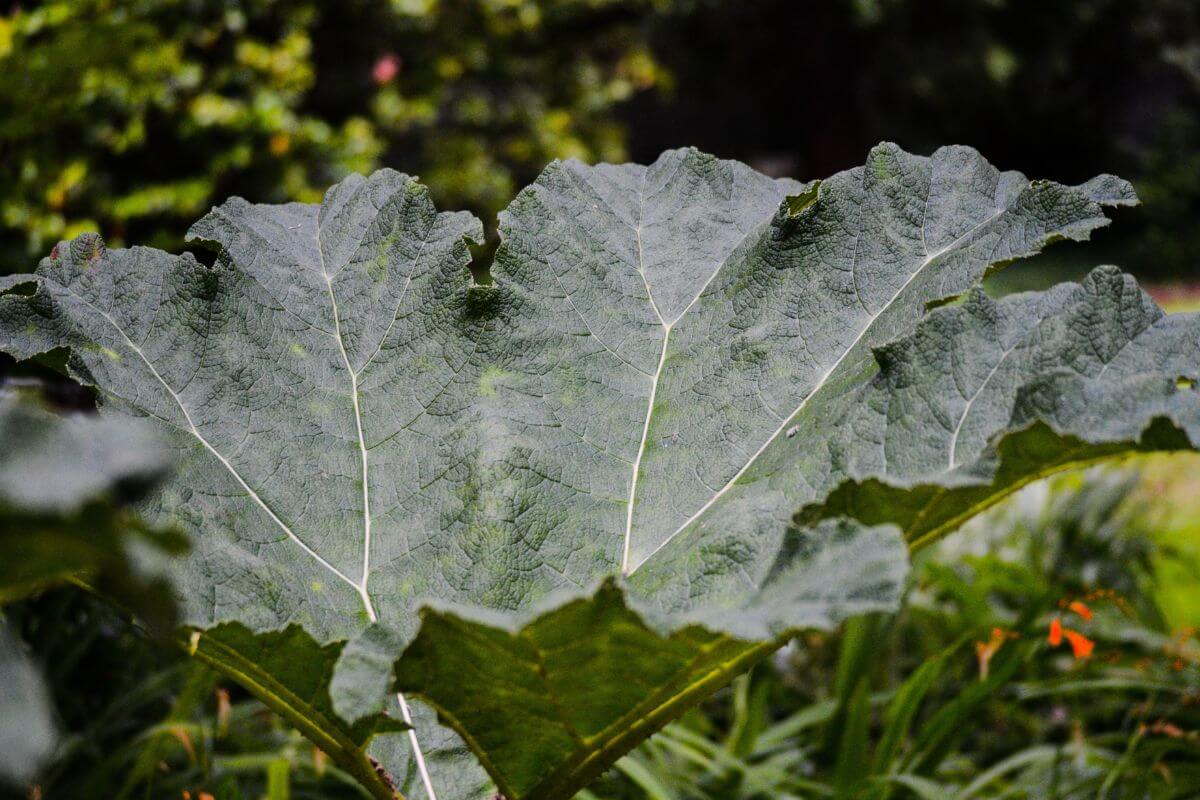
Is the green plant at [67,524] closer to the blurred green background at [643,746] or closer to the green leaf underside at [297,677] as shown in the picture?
the green leaf underside at [297,677]

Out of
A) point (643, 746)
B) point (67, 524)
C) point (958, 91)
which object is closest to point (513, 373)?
point (67, 524)

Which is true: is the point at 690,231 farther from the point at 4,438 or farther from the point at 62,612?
the point at 62,612

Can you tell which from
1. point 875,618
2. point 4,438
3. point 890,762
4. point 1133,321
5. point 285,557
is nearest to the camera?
point 4,438

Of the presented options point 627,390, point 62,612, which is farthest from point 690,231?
point 62,612

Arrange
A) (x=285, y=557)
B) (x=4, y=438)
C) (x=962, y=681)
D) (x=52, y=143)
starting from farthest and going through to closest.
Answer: (x=52, y=143) < (x=962, y=681) < (x=285, y=557) < (x=4, y=438)

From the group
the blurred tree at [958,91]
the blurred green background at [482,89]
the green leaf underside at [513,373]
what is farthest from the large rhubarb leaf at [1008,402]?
the blurred tree at [958,91]

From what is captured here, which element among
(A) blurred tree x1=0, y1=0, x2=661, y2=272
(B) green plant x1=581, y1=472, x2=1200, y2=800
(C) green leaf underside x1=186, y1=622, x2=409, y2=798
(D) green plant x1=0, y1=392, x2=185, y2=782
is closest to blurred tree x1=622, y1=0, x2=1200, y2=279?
(A) blurred tree x1=0, y1=0, x2=661, y2=272

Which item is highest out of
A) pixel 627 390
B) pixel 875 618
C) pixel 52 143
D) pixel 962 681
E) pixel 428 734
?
pixel 52 143

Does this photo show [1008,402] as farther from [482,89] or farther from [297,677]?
[482,89]

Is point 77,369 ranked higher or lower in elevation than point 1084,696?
higher
